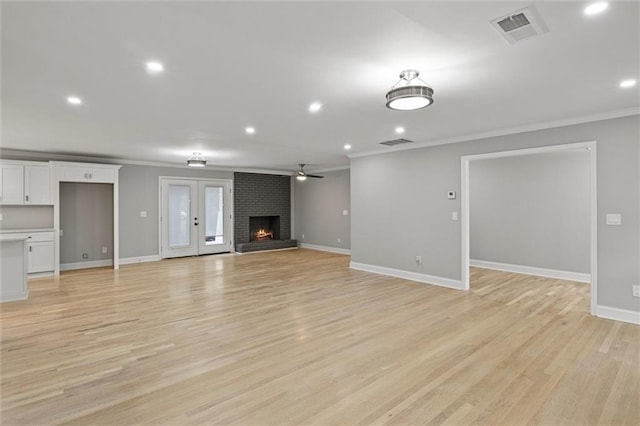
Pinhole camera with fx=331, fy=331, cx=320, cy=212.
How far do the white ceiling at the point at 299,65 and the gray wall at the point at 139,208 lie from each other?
3.07 meters

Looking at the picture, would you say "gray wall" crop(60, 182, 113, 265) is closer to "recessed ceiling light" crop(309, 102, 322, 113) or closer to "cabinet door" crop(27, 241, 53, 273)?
"cabinet door" crop(27, 241, 53, 273)

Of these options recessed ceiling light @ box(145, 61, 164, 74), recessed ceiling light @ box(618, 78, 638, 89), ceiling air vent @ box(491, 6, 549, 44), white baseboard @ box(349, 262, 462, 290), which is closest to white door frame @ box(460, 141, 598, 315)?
white baseboard @ box(349, 262, 462, 290)

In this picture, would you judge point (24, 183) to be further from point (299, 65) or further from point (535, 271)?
point (535, 271)

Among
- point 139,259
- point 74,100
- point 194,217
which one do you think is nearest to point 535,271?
point 74,100

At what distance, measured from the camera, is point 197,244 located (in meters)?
9.30

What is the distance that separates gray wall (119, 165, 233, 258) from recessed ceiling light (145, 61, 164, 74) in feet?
20.2

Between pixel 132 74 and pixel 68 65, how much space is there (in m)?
0.45

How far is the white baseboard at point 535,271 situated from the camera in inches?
239

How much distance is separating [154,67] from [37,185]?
18.5ft

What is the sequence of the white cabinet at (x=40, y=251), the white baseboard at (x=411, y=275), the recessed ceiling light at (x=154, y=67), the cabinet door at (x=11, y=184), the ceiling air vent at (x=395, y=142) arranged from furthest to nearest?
the white cabinet at (x=40, y=251) < the cabinet door at (x=11, y=184) < the ceiling air vent at (x=395, y=142) < the white baseboard at (x=411, y=275) < the recessed ceiling light at (x=154, y=67)

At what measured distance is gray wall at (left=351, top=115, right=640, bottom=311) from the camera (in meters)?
3.96

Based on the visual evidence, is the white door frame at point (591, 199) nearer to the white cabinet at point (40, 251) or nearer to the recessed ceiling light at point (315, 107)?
the recessed ceiling light at point (315, 107)

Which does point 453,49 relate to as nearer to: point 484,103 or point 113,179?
point 484,103

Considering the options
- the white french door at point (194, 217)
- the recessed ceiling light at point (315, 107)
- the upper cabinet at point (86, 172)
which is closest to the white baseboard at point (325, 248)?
the white french door at point (194, 217)
